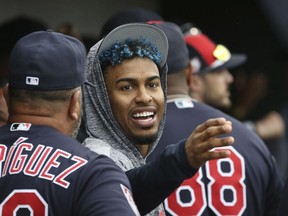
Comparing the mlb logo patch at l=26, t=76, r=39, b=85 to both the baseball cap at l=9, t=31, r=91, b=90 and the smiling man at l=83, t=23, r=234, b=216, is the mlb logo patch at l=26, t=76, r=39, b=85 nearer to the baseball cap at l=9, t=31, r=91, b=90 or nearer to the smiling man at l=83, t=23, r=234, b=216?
the baseball cap at l=9, t=31, r=91, b=90

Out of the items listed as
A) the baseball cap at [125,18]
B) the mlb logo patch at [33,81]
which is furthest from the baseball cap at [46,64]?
the baseball cap at [125,18]

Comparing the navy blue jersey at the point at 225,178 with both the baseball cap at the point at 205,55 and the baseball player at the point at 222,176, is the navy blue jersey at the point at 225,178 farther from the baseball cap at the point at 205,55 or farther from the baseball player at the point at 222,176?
the baseball cap at the point at 205,55

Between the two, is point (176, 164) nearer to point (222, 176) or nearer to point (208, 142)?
point (208, 142)

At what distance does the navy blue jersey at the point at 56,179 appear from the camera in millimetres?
3209

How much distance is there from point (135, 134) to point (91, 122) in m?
0.18

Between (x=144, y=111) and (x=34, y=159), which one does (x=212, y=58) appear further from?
(x=34, y=159)

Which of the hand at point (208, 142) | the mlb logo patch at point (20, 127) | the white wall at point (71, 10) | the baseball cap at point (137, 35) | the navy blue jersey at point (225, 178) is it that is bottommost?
the white wall at point (71, 10)

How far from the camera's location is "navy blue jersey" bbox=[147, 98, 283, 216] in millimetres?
4398

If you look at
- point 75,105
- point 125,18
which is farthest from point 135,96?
point 125,18

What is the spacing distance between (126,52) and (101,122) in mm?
301

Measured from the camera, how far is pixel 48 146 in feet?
11.2

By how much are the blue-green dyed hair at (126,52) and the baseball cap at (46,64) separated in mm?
401

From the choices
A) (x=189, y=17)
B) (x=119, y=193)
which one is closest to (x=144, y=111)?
(x=119, y=193)

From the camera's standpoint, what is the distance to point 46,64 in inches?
137
